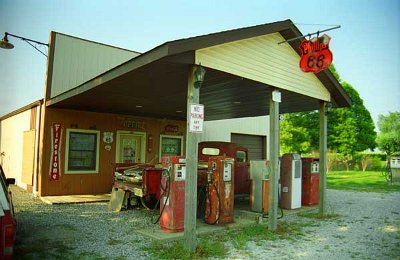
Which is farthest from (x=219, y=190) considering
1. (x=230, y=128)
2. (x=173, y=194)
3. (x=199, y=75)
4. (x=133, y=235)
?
(x=230, y=128)

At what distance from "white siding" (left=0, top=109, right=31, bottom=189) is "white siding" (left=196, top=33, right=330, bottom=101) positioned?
9.61 meters

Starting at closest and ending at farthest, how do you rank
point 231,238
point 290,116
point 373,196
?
point 231,238, point 373,196, point 290,116

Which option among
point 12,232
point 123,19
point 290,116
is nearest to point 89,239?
point 12,232

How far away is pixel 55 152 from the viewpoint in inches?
428

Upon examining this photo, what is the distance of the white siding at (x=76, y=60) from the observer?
37.3 ft

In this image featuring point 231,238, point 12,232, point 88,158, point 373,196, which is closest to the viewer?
point 12,232

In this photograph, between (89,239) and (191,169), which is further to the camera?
(89,239)

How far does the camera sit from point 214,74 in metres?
6.44

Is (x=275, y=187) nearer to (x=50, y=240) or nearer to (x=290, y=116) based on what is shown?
(x=50, y=240)

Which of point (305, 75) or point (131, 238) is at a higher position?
point (305, 75)

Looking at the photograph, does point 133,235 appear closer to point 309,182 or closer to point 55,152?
point 55,152

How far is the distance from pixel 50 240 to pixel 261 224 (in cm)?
439

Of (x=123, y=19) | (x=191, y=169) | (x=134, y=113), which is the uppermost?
(x=123, y=19)

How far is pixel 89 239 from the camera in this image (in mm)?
6043
